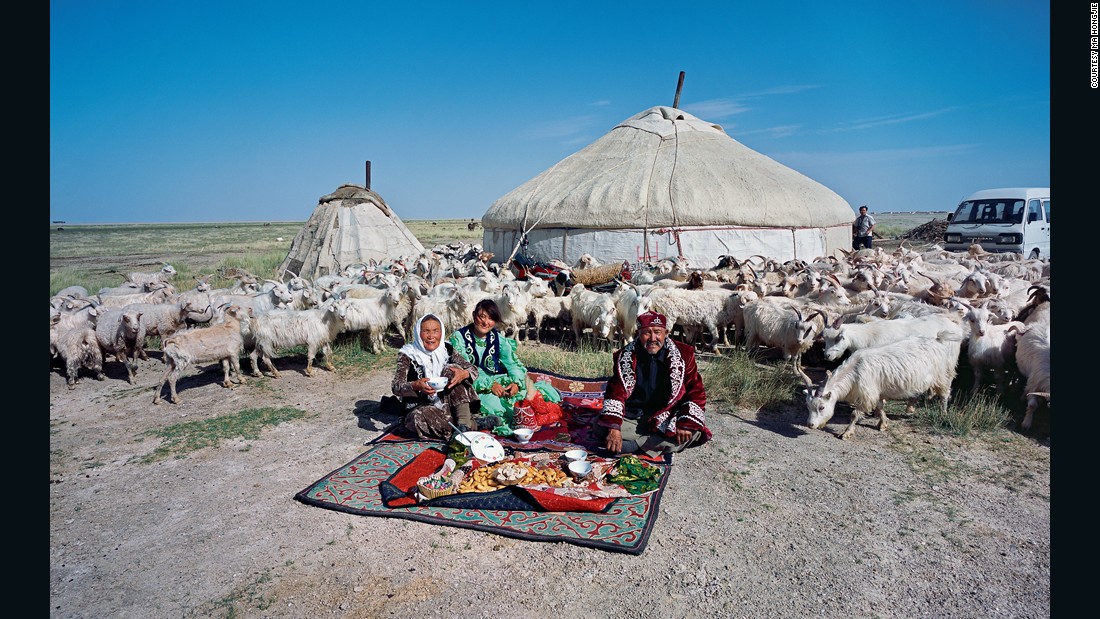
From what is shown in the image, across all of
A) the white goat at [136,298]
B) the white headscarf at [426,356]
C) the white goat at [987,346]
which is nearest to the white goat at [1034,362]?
the white goat at [987,346]

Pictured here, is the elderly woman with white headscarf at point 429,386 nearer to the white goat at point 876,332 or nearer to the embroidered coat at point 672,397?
the embroidered coat at point 672,397

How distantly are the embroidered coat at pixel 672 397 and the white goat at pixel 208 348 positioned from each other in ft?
17.8

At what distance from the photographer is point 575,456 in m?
5.26

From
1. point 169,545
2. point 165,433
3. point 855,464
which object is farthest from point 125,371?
point 855,464

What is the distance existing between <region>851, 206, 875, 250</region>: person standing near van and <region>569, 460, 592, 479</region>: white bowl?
17334 mm

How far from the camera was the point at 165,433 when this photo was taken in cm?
654

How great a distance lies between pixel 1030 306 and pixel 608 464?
264 inches

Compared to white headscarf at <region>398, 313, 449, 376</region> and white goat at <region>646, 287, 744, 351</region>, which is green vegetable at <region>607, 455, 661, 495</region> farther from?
white goat at <region>646, 287, 744, 351</region>

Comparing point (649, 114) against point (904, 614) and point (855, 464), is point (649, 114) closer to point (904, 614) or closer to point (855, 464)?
point (855, 464)

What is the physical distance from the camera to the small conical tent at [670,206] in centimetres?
1602

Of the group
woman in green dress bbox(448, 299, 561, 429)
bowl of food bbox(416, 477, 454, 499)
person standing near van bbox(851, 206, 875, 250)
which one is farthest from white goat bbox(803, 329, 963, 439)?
person standing near van bbox(851, 206, 875, 250)

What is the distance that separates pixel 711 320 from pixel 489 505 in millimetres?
6068

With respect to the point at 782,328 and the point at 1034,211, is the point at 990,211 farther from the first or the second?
the point at 782,328

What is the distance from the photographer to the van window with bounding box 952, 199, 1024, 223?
15953mm
